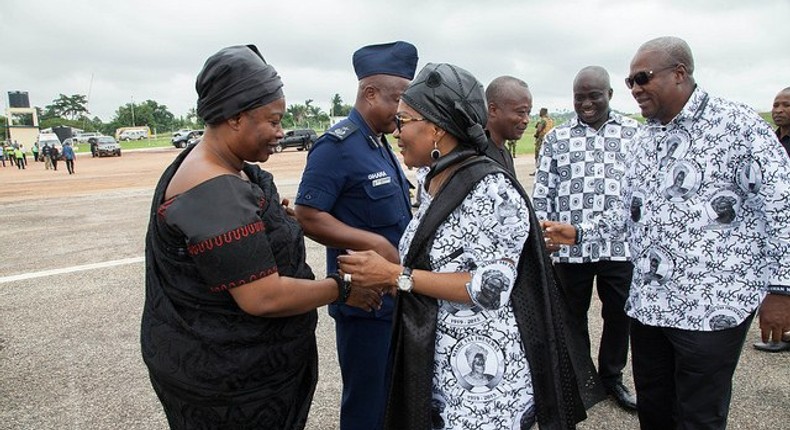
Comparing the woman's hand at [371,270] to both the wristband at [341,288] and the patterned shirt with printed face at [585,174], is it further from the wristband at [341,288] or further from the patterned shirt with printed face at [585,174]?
the patterned shirt with printed face at [585,174]

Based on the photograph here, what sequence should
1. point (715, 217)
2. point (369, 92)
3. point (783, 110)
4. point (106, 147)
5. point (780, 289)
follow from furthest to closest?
point (106, 147), point (783, 110), point (369, 92), point (715, 217), point (780, 289)

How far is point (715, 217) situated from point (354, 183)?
5.31ft

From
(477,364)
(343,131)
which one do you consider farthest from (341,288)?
(343,131)

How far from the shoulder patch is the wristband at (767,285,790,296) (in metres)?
1.97

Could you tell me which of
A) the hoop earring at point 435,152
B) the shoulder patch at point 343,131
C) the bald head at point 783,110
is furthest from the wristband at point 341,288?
the bald head at point 783,110

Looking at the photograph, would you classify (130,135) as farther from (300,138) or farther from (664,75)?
(664,75)

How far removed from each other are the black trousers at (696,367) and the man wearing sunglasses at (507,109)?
1424 mm

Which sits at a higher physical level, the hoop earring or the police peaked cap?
the police peaked cap

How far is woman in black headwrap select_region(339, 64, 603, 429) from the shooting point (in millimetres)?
1813

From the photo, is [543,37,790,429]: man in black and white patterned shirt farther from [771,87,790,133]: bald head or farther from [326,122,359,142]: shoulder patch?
[771,87,790,133]: bald head

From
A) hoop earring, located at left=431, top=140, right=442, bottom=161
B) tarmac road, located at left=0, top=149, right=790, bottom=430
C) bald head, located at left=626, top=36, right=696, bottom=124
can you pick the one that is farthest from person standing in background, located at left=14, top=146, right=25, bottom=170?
bald head, located at left=626, top=36, right=696, bottom=124

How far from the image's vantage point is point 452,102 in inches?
72.9

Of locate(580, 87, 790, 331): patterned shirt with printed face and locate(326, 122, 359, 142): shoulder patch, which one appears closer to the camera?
locate(580, 87, 790, 331): patterned shirt with printed face

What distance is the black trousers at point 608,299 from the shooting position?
3641 millimetres
